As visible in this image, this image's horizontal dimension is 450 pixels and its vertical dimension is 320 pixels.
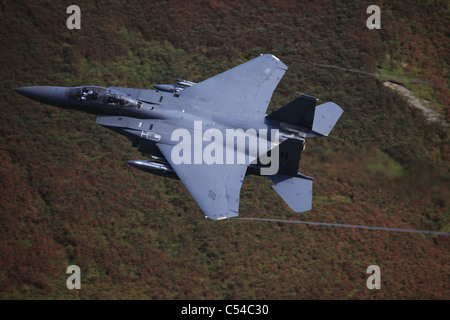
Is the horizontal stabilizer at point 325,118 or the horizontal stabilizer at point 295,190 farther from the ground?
the horizontal stabilizer at point 325,118

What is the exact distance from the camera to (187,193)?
108 feet

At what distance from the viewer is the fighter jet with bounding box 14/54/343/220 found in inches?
1091

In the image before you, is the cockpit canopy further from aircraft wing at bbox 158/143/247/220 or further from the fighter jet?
aircraft wing at bbox 158/143/247/220

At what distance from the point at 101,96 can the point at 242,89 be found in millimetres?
6778

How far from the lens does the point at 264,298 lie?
31.5 metres

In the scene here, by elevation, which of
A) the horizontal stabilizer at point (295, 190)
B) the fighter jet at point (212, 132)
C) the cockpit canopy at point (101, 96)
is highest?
the cockpit canopy at point (101, 96)

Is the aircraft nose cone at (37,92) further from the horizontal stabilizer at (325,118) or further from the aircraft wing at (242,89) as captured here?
the horizontal stabilizer at (325,118)

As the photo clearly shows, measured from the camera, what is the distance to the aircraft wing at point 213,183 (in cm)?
2709

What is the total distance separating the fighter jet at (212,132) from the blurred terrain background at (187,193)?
14.7 ft

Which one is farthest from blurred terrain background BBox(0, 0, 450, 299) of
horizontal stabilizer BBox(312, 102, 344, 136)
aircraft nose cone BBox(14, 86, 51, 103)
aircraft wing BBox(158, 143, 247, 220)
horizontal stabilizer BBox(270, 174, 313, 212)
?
aircraft wing BBox(158, 143, 247, 220)

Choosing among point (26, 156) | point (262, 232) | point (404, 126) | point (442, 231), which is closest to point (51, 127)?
point (26, 156)

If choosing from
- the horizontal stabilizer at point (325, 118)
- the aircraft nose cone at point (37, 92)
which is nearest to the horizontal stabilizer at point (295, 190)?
the horizontal stabilizer at point (325, 118)

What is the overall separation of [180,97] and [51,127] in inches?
352

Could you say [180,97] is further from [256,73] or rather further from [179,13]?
[179,13]
